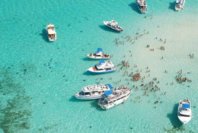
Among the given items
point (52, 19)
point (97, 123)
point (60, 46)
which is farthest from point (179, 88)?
point (52, 19)

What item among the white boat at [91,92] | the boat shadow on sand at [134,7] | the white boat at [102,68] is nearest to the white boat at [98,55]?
the white boat at [102,68]

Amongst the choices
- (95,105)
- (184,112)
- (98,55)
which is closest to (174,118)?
(184,112)

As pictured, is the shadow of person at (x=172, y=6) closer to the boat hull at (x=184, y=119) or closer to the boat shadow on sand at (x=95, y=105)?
the boat hull at (x=184, y=119)

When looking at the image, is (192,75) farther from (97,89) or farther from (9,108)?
(9,108)

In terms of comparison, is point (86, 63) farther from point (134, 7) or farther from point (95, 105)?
point (134, 7)

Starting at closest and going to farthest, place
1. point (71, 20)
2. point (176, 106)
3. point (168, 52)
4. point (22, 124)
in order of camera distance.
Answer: point (22, 124)
point (176, 106)
point (168, 52)
point (71, 20)

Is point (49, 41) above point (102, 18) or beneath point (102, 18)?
beneath

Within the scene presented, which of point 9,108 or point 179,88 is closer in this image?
point 9,108
